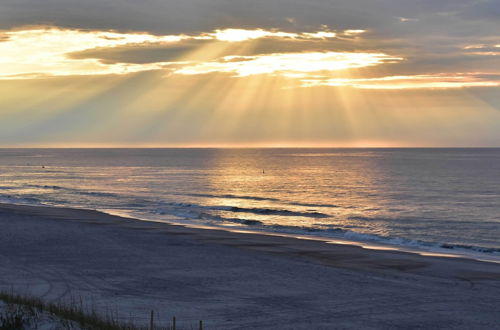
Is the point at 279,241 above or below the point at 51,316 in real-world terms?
below

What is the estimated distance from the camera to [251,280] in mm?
22859

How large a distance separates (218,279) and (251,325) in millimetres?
6834

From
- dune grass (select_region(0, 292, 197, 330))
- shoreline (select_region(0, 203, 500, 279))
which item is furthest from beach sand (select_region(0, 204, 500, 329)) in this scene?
dune grass (select_region(0, 292, 197, 330))

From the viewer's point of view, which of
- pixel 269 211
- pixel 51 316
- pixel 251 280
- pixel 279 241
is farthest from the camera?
pixel 269 211

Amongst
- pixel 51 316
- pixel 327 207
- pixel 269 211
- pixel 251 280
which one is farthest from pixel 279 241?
pixel 327 207

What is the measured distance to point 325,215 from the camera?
2030 inches

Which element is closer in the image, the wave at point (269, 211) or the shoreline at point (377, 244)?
the shoreline at point (377, 244)

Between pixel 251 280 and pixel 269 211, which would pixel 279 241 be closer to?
pixel 251 280

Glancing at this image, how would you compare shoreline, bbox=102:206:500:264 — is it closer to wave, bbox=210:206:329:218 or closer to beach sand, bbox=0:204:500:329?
beach sand, bbox=0:204:500:329

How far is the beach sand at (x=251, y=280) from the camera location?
17453 millimetres

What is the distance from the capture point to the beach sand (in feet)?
57.3

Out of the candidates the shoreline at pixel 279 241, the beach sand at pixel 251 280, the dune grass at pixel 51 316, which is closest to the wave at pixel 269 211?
the shoreline at pixel 279 241

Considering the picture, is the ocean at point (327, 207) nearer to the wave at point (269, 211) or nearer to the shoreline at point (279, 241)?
the wave at point (269, 211)

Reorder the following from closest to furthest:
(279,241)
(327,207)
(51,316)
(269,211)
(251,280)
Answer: (51,316) → (251,280) → (279,241) → (269,211) → (327,207)
